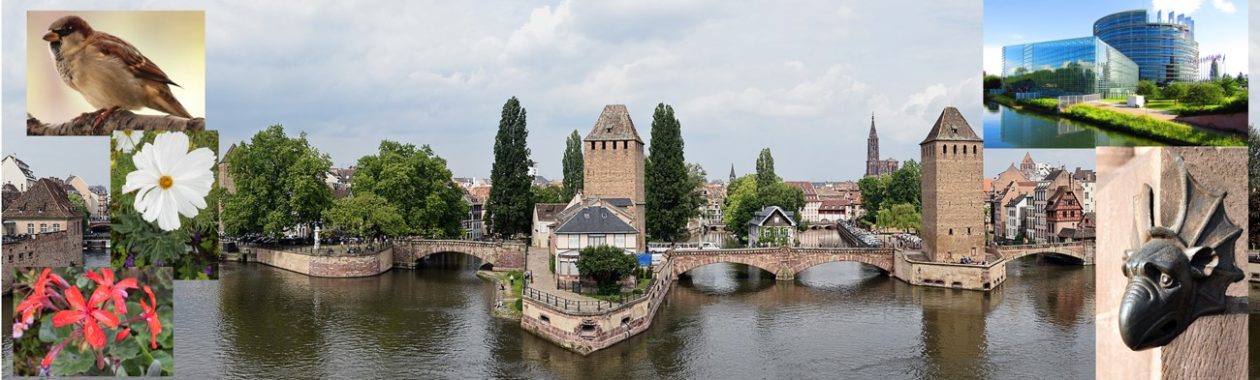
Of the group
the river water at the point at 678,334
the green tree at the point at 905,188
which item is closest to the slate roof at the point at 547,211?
the river water at the point at 678,334

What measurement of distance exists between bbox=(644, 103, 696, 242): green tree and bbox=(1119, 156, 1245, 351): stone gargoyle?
42.1 metres

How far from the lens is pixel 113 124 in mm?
12273

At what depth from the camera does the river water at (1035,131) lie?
22.8 ft

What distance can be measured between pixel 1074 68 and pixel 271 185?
3948 cm

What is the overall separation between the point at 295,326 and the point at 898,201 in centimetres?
5028

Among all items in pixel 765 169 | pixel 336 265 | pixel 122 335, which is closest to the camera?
pixel 122 335

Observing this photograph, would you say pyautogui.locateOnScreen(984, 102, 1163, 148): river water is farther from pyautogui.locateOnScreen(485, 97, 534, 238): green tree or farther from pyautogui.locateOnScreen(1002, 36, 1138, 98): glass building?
pyautogui.locateOnScreen(485, 97, 534, 238): green tree

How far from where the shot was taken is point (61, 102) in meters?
12.1

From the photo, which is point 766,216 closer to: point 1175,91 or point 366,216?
point 366,216

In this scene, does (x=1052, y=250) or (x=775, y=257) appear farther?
(x=1052, y=250)

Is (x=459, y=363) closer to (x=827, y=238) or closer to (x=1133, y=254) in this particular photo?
(x=1133, y=254)

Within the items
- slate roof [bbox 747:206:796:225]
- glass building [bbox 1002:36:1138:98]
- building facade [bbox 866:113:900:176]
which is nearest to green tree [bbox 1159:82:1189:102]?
glass building [bbox 1002:36:1138:98]

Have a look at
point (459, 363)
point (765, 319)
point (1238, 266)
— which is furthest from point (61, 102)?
point (765, 319)

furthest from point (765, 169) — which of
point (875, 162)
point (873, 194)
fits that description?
point (875, 162)
